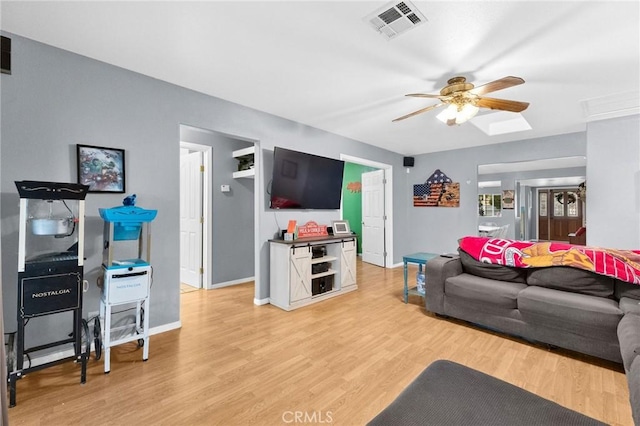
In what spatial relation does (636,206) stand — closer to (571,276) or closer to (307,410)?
(571,276)

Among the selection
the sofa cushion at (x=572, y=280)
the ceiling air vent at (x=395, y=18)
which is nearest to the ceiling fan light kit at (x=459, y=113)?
the ceiling air vent at (x=395, y=18)

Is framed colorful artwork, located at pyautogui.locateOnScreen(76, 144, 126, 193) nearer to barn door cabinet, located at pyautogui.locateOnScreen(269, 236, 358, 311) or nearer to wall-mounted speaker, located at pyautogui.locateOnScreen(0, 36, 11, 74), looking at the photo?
wall-mounted speaker, located at pyautogui.locateOnScreen(0, 36, 11, 74)

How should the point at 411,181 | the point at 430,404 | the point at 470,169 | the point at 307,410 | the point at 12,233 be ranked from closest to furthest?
the point at 430,404
the point at 307,410
the point at 12,233
the point at 470,169
the point at 411,181

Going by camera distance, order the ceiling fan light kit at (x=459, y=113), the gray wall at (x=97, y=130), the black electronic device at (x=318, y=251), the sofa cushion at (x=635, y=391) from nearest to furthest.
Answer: the sofa cushion at (x=635, y=391), the gray wall at (x=97, y=130), the ceiling fan light kit at (x=459, y=113), the black electronic device at (x=318, y=251)

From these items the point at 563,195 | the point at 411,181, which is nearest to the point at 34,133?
the point at 411,181

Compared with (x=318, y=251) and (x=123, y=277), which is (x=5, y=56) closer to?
(x=123, y=277)

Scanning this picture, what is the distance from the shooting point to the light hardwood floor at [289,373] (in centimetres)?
179

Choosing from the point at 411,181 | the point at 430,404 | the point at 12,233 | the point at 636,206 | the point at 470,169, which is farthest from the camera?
the point at 411,181

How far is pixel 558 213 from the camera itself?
5.18m

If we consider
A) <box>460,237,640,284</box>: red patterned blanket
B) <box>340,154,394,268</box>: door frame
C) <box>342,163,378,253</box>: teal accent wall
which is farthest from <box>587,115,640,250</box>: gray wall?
<box>342,163,378,253</box>: teal accent wall

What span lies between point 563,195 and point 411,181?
2.68m

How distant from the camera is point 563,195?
200 inches

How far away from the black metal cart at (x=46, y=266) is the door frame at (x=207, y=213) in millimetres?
2196

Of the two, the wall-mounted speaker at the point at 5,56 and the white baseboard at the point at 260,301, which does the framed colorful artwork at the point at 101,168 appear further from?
the white baseboard at the point at 260,301
